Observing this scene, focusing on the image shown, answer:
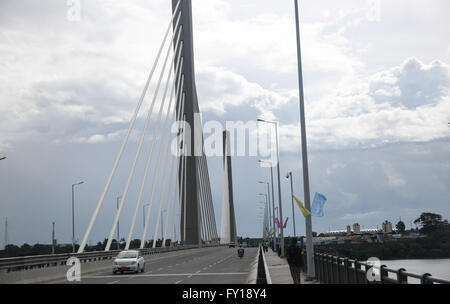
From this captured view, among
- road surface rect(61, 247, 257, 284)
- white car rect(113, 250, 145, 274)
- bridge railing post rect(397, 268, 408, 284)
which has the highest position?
bridge railing post rect(397, 268, 408, 284)

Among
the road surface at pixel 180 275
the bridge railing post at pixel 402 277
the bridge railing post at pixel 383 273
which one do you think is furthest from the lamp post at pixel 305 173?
the bridge railing post at pixel 402 277

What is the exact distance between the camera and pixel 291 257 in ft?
61.5

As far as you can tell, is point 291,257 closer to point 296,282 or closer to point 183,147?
point 296,282

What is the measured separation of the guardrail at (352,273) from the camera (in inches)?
386

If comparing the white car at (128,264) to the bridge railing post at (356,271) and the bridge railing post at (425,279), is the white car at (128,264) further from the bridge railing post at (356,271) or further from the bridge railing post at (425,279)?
the bridge railing post at (425,279)

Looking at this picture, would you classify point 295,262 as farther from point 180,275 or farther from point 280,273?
point 180,275

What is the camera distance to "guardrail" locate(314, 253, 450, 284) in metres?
9.80

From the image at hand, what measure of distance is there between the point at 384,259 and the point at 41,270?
3850 centimetres

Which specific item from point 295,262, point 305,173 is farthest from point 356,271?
point 305,173

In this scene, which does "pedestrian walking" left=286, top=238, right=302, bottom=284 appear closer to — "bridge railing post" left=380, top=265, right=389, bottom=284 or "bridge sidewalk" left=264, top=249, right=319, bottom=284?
"bridge sidewalk" left=264, top=249, right=319, bottom=284

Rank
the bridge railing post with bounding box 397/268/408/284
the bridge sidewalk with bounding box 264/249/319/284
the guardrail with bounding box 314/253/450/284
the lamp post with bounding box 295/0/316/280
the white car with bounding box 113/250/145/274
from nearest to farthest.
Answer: the guardrail with bounding box 314/253/450/284, the bridge railing post with bounding box 397/268/408/284, the lamp post with bounding box 295/0/316/280, the bridge sidewalk with bounding box 264/249/319/284, the white car with bounding box 113/250/145/274

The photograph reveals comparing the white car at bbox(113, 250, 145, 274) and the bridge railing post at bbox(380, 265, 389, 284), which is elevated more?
the bridge railing post at bbox(380, 265, 389, 284)

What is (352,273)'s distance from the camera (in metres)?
14.7

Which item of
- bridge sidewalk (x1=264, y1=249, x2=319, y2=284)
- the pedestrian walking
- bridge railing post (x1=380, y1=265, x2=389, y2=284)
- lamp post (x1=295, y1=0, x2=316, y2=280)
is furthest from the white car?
bridge railing post (x1=380, y1=265, x2=389, y2=284)
